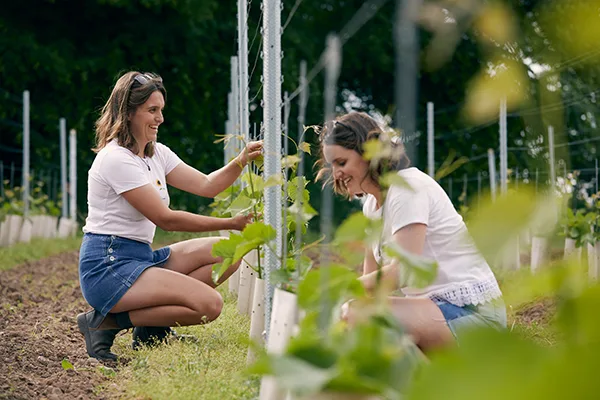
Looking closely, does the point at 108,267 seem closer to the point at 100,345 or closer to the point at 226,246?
the point at 100,345

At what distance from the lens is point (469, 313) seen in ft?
8.29

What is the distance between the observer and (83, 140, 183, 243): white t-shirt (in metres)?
3.33

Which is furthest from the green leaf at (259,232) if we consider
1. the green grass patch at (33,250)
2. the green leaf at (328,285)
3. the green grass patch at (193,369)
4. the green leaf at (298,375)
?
the green grass patch at (33,250)

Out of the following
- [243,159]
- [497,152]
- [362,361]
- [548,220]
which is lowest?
[362,361]

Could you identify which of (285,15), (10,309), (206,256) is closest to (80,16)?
(285,15)

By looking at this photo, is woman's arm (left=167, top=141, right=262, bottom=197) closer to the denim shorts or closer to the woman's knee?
the woman's knee

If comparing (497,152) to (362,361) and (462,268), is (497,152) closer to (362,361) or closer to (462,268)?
(462,268)

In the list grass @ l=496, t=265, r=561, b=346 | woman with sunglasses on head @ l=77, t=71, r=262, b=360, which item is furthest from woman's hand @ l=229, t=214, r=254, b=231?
grass @ l=496, t=265, r=561, b=346

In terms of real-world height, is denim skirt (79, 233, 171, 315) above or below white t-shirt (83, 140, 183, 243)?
below

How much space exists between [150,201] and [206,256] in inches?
19.6

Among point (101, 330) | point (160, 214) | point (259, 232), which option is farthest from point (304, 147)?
point (101, 330)

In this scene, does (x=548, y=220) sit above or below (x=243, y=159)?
below

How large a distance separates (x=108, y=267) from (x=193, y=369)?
2.36ft

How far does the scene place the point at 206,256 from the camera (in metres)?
3.71
